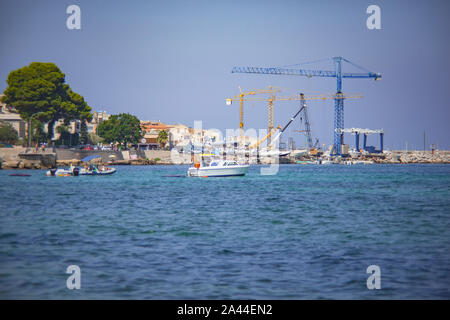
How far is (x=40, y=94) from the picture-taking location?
325 ft

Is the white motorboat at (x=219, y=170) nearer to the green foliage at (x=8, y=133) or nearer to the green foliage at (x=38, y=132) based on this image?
the green foliage at (x=38, y=132)

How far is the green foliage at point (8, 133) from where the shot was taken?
104m

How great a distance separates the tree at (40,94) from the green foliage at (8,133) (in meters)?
6.25

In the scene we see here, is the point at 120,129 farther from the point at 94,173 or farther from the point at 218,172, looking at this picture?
the point at 218,172

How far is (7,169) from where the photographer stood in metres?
90.2

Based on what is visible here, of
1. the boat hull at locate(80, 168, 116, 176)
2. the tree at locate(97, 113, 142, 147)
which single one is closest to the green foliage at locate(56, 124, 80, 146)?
the tree at locate(97, 113, 142, 147)

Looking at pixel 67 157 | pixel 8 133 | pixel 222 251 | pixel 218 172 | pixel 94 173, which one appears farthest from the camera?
pixel 67 157

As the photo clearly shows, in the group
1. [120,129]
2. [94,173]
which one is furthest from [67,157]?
[94,173]

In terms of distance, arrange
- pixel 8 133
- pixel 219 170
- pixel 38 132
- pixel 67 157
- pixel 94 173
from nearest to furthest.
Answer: pixel 219 170 < pixel 94 173 < pixel 38 132 < pixel 8 133 < pixel 67 157

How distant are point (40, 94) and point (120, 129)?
38.8 meters

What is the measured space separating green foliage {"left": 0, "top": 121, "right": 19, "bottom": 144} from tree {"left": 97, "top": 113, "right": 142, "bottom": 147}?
30.2 metres

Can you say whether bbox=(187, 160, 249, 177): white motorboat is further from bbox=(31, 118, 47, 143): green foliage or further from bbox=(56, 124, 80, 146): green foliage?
bbox=(56, 124, 80, 146): green foliage
